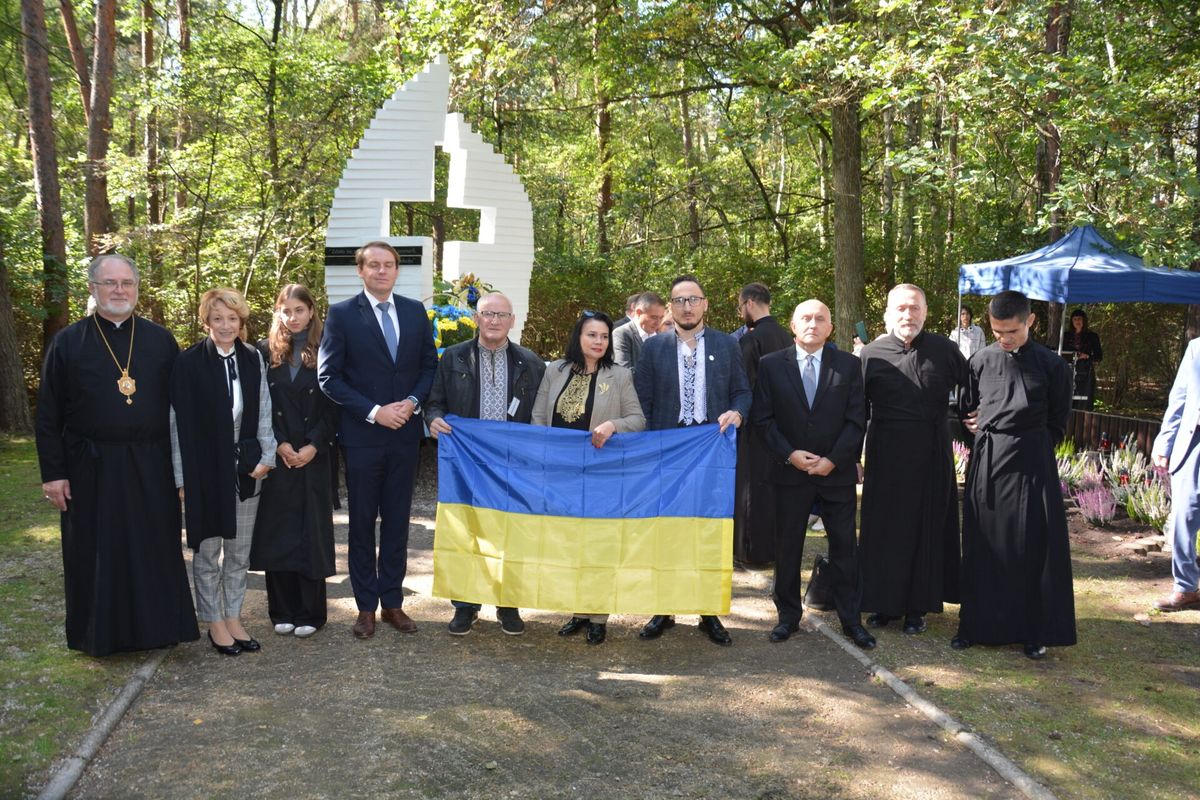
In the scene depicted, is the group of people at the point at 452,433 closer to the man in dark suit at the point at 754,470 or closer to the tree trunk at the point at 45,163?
the man in dark suit at the point at 754,470

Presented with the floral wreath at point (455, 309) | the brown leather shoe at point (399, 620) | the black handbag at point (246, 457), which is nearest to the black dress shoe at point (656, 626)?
the brown leather shoe at point (399, 620)

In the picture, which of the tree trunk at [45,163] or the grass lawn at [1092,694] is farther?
the tree trunk at [45,163]

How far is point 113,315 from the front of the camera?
194 inches

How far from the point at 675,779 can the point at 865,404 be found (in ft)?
8.85

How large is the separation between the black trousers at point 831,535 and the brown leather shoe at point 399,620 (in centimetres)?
220

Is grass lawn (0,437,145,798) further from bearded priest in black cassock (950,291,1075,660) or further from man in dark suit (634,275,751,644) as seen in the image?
bearded priest in black cassock (950,291,1075,660)

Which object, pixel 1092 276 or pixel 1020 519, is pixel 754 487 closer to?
pixel 1020 519

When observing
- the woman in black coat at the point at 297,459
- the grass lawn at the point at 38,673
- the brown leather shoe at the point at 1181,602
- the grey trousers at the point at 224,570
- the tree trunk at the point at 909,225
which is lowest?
the grass lawn at the point at 38,673

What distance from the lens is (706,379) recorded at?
5.62 m

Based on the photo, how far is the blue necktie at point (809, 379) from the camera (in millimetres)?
5574

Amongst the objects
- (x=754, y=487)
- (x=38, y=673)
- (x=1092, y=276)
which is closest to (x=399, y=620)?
(x=38, y=673)

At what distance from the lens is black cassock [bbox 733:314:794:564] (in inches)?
287

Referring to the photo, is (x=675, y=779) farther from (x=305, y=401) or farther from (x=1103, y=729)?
(x=305, y=401)

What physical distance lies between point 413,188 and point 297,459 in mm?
5686
